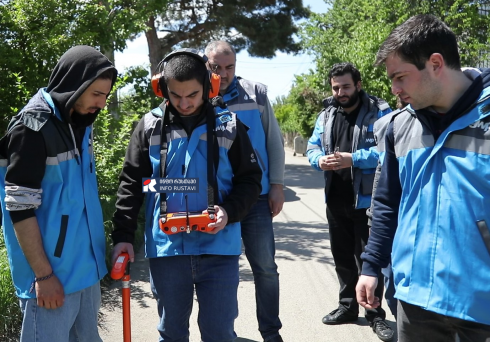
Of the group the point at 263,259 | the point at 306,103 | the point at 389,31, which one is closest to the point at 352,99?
the point at 263,259

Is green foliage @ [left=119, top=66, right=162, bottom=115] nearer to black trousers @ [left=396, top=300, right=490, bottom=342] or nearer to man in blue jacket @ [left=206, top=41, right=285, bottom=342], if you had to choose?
man in blue jacket @ [left=206, top=41, right=285, bottom=342]

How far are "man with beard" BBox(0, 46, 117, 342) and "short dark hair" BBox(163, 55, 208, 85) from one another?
0.31 meters

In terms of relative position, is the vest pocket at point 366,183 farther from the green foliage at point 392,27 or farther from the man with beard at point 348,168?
the green foliage at point 392,27

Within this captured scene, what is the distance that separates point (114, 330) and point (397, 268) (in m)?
3.14

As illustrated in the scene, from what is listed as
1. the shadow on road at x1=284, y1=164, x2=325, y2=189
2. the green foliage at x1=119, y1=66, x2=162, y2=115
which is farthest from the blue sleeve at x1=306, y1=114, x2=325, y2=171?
the shadow on road at x1=284, y1=164, x2=325, y2=189

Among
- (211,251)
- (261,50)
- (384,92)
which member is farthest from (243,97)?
(261,50)

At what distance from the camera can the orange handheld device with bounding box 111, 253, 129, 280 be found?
2988mm

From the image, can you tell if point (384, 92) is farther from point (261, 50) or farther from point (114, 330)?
point (114, 330)

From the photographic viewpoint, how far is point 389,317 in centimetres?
521

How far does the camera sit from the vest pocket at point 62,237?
2791 millimetres

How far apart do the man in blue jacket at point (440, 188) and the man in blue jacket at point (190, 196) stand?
0.94 meters

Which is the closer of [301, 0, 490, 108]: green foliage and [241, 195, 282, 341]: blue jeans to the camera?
[241, 195, 282, 341]: blue jeans

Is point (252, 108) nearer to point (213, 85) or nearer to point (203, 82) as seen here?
point (213, 85)

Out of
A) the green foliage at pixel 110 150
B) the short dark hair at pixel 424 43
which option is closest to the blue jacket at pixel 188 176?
the short dark hair at pixel 424 43
